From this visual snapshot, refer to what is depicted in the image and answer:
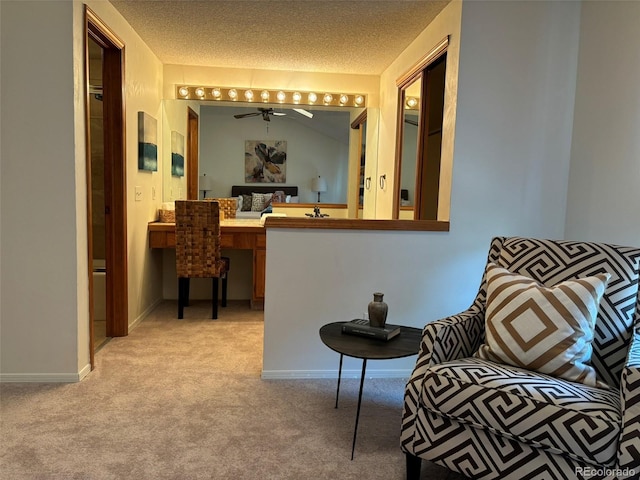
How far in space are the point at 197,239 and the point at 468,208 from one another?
2135 mm

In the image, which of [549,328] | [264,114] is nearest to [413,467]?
[549,328]

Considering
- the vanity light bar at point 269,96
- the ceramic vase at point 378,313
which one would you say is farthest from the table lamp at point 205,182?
the ceramic vase at point 378,313

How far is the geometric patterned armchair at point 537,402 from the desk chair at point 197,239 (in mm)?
2324

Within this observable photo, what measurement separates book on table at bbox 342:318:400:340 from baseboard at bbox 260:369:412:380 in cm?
71

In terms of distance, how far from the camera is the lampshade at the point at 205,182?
14.6 ft

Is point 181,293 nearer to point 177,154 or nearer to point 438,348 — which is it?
point 177,154

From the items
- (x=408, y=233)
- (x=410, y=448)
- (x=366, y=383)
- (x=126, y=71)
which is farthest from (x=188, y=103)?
(x=410, y=448)

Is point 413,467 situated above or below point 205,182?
below

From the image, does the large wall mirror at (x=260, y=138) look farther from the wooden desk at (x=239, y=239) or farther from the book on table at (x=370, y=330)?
the book on table at (x=370, y=330)

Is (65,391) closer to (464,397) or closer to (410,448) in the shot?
(410,448)

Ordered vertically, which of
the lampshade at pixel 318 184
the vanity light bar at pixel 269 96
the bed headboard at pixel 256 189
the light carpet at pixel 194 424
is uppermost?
the vanity light bar at pixel 269 96

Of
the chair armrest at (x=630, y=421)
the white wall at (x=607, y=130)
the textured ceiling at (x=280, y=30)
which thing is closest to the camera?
the chair armrest at (x=630, y=421)

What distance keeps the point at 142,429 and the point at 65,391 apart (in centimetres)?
66

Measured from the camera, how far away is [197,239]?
3.60 meters
